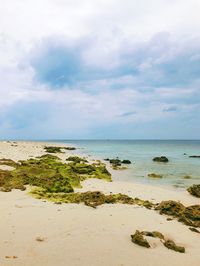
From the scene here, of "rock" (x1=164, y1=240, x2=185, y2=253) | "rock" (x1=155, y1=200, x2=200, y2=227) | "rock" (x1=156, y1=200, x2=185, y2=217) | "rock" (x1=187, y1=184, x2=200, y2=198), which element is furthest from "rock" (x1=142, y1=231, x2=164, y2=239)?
"rock" (x1=187, y1=184, x2=200, y2=198)

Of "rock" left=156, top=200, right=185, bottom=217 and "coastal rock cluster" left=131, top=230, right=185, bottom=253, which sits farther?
"rock" left=156, top=200, right=185, bottom=217

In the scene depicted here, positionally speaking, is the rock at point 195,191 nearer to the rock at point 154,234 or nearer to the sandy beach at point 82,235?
the sandy beach at point 82,235

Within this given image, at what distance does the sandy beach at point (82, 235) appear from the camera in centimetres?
816

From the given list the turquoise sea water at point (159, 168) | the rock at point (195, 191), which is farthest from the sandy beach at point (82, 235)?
the turquoise sea water at point (159, 168)

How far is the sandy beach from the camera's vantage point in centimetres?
816

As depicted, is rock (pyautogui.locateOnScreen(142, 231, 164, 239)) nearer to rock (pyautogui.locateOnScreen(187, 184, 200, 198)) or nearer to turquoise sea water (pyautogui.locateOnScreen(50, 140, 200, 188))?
rock (pyautogui.locateOnScreen(187, 184, 200, 198))

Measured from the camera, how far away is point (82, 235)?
982 centimetres

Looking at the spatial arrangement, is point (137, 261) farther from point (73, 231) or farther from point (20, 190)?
point (20, 190)

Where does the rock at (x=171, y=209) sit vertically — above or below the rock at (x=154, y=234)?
above

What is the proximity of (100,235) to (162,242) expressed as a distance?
1.87 m

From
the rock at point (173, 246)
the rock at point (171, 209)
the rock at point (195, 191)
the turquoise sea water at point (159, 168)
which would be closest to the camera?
the rock at point (173, 246)

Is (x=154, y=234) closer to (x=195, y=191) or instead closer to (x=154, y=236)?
(x=154, y=236)

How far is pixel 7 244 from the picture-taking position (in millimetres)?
8711

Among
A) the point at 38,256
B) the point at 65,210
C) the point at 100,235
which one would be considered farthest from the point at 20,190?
the point at 38,256
